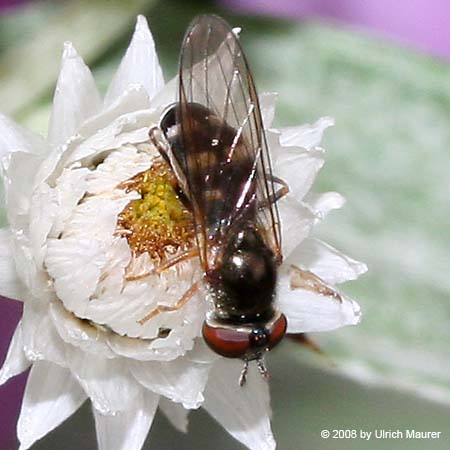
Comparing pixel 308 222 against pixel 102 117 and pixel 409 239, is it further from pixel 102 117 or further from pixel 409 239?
pixel 409 239

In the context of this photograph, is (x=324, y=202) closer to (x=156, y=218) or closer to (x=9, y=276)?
(x=156, y=218)

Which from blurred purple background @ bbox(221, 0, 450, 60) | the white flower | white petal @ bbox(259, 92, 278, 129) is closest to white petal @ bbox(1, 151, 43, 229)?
the white flower

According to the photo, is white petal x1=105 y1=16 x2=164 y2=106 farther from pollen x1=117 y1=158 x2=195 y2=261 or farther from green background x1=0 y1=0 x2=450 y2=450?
green background x1=0 y1=0 x2=450 y2=450

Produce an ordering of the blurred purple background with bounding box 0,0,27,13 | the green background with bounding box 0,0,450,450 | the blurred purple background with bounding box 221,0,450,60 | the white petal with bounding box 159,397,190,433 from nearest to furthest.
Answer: the white petal with bounding box 159,397,190,433 → the green background with bounding box 0,0,450,450 → the blurred purple background with bounding box 0,0,27,13 → the blurred purple background with bounding box 221,0,450,60

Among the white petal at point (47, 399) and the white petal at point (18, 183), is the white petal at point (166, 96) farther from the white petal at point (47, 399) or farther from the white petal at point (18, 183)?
the white petal at point (47, 399)

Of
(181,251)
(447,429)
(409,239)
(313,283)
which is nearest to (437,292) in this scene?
(409,239)

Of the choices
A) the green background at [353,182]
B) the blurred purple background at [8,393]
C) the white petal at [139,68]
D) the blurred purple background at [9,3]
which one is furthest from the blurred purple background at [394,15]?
the blurred purple background at [8,393]
